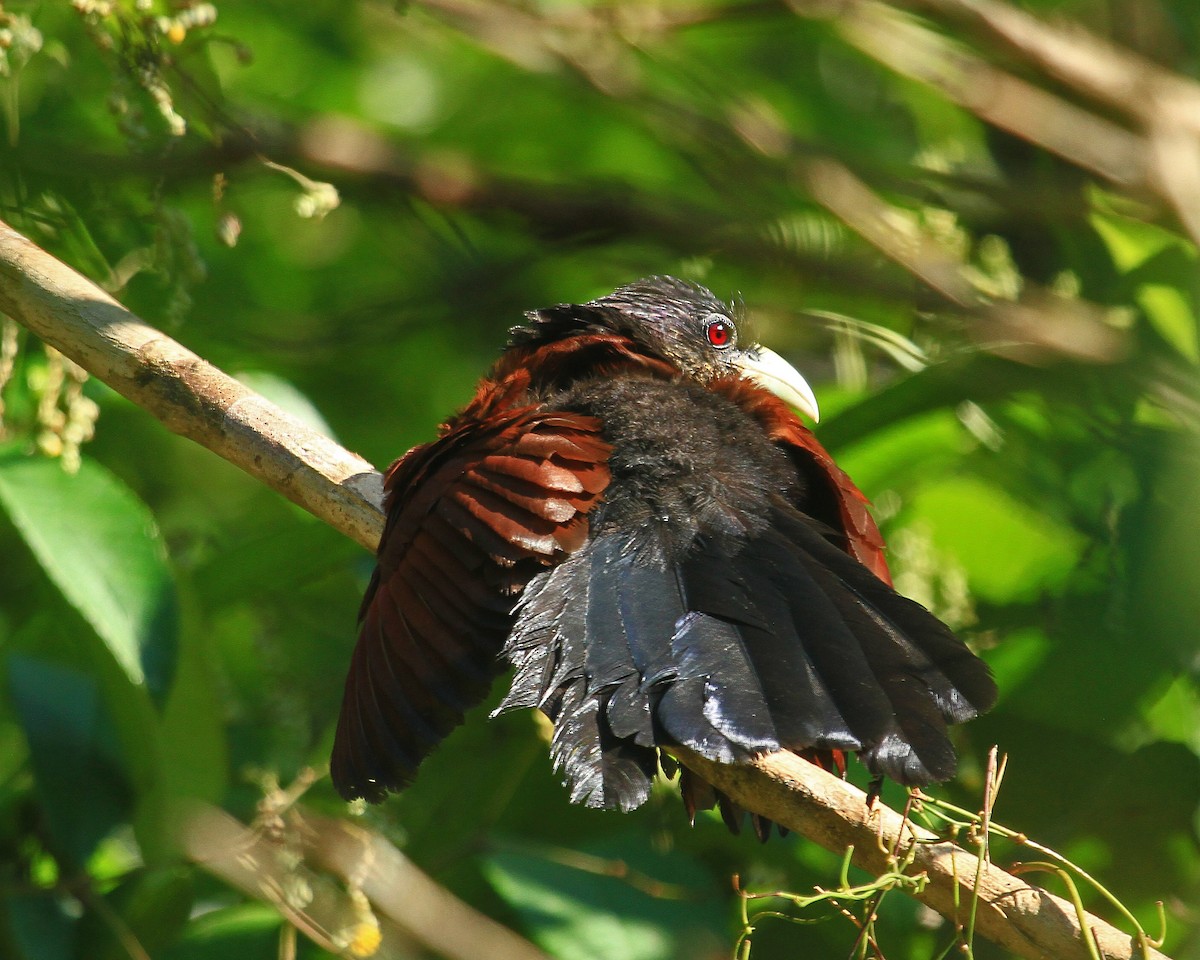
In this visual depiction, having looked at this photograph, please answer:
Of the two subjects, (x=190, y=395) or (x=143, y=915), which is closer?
(x=190, y=395)

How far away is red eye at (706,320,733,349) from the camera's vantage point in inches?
123

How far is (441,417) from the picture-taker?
13.5 feet

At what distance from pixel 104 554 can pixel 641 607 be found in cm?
124

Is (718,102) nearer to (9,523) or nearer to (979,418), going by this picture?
(979,418)

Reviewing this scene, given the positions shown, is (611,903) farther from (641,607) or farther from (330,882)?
(641,607)

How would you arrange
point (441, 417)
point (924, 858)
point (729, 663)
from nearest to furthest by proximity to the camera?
point (924, 858) → point (729, 663) → point (441, 417)

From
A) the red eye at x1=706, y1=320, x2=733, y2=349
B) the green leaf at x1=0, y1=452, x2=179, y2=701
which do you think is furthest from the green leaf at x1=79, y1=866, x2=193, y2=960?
the red eye at x1=706, y1=320, x2=733, y2=349

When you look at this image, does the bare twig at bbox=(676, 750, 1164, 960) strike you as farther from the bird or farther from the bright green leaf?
the bright green leaf

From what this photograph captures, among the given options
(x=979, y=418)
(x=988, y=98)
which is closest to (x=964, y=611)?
(x=979, y=418)

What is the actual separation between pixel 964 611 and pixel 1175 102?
1.14 meters

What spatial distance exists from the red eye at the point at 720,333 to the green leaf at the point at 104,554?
49.9 inches

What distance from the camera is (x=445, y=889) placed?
2939 mm

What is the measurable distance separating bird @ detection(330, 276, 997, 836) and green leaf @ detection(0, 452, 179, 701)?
Result: 1.77ft

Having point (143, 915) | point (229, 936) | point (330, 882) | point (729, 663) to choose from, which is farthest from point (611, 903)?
point (729, 663)
